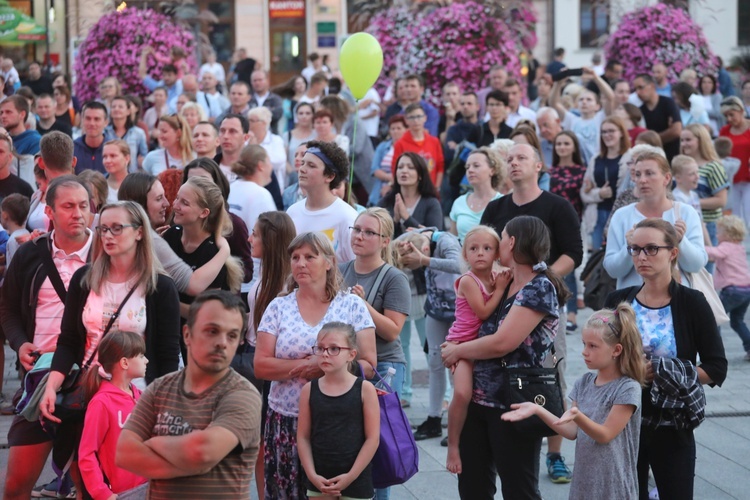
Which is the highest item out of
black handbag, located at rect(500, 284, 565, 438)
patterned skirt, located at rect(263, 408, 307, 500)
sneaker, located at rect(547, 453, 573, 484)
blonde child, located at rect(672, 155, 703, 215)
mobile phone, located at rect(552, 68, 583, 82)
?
mobile phone, located at rect(552, 68, 583, 82)

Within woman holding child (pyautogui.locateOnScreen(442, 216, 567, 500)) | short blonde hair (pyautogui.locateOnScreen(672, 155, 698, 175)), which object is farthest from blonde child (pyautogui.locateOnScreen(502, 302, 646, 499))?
short blonde hair (pyautogui.locateOnScreen(672, 155, 698, 175))

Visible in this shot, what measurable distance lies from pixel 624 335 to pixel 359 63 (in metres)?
5.29

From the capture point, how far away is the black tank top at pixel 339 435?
194 inches

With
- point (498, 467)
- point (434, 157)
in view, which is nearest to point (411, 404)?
point (498, 467)

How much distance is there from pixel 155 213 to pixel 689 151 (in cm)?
623

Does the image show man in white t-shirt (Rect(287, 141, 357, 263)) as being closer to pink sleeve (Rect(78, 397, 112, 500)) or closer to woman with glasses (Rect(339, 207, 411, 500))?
woman with glasses (Rect(339, 207, 411, 500))

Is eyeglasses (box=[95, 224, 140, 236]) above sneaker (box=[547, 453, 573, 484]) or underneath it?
above

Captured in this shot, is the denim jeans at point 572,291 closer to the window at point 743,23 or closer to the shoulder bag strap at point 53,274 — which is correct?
the shoulder bag strap at point 53,274

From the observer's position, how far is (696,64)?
1778cm

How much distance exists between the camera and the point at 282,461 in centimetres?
523

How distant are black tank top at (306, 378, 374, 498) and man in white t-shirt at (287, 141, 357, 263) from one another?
1.85 meters

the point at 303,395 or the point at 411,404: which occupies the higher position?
the point at 303,395

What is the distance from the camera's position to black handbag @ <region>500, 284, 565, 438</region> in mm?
4973

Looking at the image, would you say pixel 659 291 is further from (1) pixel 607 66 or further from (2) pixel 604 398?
(1) pixel 607 66
